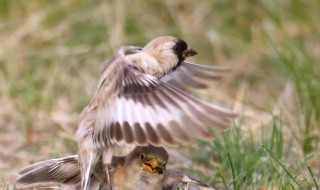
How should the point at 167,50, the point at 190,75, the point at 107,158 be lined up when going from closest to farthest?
the point at 107,158 < the point at 167,50 < the point at 190,75

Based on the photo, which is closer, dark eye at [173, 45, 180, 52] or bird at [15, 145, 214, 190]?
bird at [15, 145, 214, 190]

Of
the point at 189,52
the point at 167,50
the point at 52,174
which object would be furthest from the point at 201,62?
the point at 52,174

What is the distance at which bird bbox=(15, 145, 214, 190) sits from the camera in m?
4.41

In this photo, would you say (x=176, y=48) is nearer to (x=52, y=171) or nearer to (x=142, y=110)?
(x=142, y=110)

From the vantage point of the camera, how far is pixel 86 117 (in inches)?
177

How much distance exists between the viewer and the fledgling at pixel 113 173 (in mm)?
4402

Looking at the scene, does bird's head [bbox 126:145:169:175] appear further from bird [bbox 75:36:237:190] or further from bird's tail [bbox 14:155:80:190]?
bird's tail [bbox 14:155:80:190]

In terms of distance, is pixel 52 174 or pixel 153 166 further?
pixel 52 174

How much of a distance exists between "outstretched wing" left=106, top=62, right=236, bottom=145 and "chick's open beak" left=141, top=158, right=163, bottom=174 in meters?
0.35

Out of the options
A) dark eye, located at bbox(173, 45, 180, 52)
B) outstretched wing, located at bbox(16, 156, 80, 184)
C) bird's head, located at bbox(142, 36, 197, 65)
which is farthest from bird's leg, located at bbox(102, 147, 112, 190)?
dark eye, located at bbox(173, 45, 180, 52)

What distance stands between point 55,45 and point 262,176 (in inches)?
132

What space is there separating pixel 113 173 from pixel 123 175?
59 millimetres

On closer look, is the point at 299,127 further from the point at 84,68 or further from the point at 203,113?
the point at 84,68

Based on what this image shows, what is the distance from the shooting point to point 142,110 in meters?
4.03
